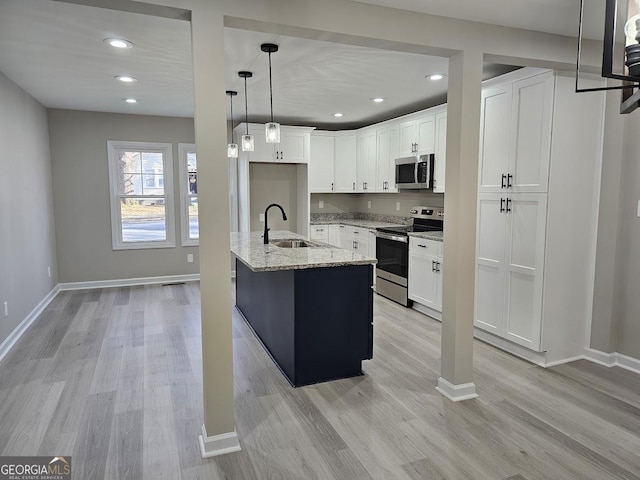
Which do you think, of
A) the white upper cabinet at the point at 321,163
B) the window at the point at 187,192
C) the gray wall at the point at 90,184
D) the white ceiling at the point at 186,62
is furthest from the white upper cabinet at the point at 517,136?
the gray wall at the point at 90,184

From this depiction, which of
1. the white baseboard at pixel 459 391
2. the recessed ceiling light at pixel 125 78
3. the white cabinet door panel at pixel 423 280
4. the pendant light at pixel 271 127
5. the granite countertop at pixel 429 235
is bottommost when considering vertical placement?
the white baseboard at pixel 459 391

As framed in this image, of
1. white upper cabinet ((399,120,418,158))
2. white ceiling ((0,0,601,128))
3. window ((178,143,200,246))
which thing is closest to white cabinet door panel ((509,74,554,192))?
white ceiling ((0,0,601,128))

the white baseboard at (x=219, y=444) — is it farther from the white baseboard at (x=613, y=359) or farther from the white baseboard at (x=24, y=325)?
the white baseboard at (x=613, y=359)

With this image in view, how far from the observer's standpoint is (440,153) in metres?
4.69

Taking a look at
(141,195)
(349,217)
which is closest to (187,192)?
(141,195)

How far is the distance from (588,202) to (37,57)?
4.57 m

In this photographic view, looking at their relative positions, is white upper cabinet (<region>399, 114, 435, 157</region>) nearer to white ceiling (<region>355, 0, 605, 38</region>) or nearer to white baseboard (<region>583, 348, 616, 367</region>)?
white ceiling (<region>355, 0, 605, 38</region>)

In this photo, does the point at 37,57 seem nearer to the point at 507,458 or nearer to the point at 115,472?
the point at 115,472

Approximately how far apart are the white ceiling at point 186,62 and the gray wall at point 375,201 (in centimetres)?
116

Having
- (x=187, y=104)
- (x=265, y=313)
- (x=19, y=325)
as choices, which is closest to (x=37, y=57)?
(x=187, y=104)

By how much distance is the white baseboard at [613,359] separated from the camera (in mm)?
3297

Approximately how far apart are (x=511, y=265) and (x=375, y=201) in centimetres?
339

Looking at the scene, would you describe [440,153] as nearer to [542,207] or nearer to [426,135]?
[426,135]

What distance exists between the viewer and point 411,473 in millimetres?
2094
